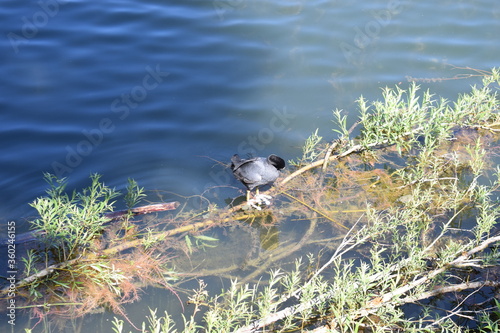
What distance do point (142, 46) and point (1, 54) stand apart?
6.13ft

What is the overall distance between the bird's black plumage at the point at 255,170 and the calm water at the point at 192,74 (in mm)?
533

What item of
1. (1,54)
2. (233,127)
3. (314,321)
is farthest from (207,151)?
(1,54)

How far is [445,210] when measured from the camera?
4.45 metres

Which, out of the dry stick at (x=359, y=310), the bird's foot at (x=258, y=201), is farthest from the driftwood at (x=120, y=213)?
the dry stick at (x=359, y=310)

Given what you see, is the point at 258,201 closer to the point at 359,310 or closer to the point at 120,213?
the point at 120,213

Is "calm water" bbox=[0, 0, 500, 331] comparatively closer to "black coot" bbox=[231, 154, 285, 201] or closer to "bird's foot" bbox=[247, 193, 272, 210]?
"bird's foot" bbox=[247, 193, 272, 210]

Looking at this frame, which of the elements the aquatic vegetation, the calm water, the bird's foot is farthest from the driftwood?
the bird's foot

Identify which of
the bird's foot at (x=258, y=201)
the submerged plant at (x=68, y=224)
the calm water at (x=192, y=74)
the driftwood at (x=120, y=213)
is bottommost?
the bird's foot at (x=258, y=201)

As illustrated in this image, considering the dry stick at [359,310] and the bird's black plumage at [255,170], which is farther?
the bird's black plumage at [255,170]

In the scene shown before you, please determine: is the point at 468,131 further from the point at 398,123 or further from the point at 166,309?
the point at 166,309

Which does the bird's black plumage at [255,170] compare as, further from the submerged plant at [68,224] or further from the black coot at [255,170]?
the submerged plant at [68,224]

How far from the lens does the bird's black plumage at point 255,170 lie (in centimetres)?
A: 423

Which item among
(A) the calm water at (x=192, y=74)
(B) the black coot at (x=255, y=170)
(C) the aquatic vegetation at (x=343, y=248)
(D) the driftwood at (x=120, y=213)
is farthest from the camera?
(A) the calm water at (x=192, y=74)

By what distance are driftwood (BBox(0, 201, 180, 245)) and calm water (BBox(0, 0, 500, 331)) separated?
19cm
